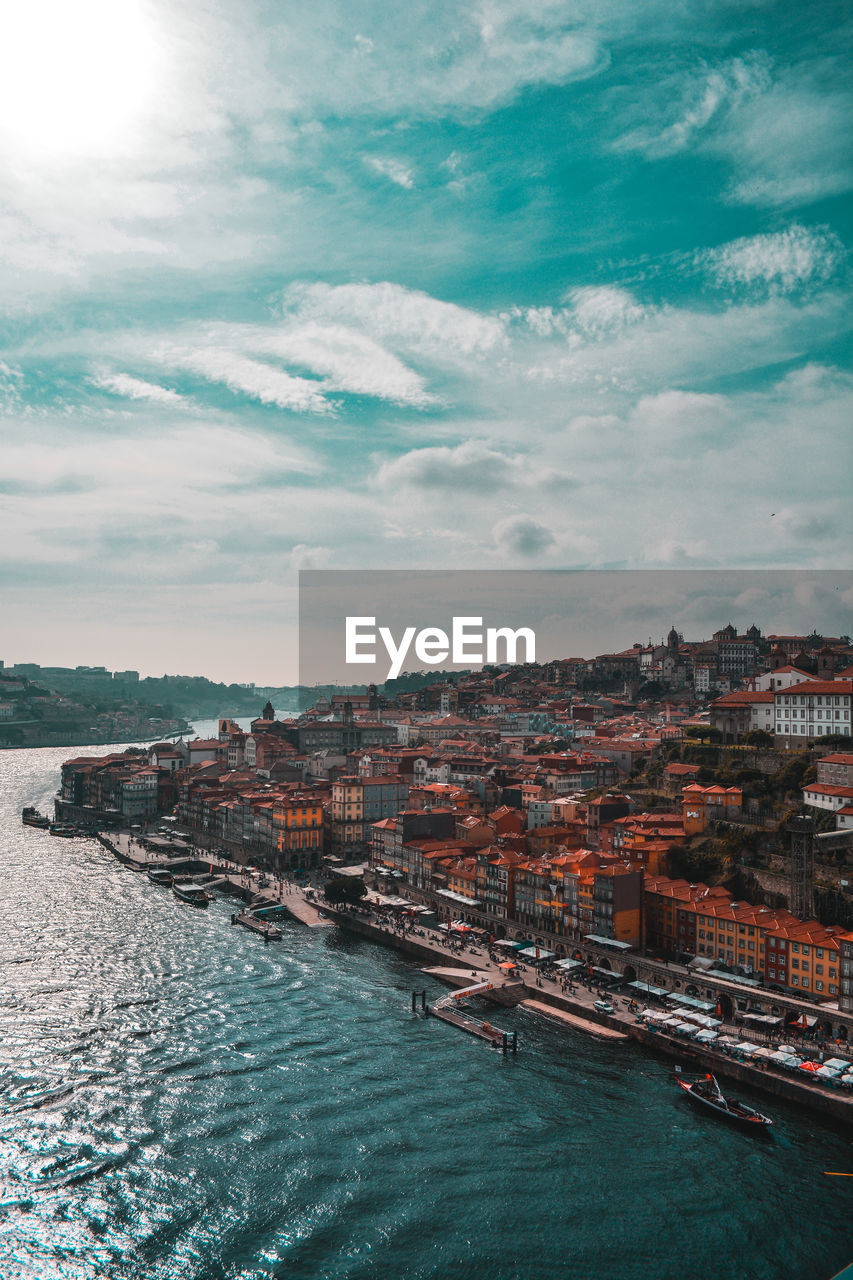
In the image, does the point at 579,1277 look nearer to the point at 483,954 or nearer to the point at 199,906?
the point at 483,954

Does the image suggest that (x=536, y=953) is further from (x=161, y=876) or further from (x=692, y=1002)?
(x=161, y=876)

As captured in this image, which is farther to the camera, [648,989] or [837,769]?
[837,769]

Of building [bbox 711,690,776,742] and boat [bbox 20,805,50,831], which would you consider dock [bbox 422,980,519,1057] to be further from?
boat [bbox 20,805,50,831]

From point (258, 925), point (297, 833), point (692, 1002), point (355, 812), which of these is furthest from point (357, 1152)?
point (355, 812)

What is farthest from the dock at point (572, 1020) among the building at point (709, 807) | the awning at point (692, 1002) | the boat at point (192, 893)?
the boat at point (192, 893)

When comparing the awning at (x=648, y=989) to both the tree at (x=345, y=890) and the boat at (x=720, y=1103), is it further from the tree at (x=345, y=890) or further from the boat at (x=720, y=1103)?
the tree at (x=345, y=890)

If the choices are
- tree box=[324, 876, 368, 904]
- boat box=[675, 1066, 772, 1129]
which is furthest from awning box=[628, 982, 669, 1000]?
tree box=[324, 876, 368, 904]
